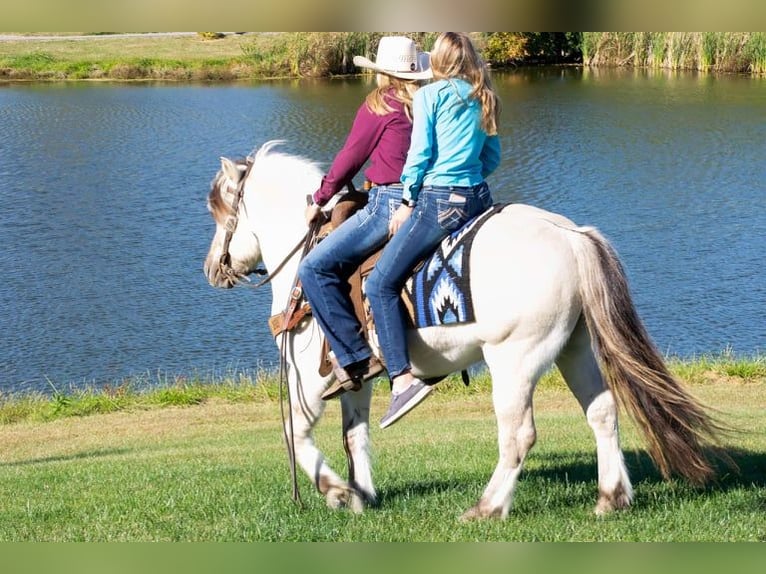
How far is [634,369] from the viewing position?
525cm

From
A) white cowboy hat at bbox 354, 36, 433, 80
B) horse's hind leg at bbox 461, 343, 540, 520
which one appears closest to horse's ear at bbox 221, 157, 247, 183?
white cowboy hat at bbox 354, 36, 433, 80

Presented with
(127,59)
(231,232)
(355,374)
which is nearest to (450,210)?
(355,374)

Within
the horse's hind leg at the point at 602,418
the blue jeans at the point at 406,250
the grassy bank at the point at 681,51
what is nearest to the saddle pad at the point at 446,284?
the blue jeans at the point at 406,250

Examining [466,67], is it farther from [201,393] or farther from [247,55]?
[247,55]

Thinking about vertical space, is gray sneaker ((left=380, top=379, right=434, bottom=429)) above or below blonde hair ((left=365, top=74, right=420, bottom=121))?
below

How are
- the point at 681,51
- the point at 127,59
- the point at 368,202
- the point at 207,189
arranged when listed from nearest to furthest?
1. the point at 368,202
2. the point at 207,189
3. the point at 681,51
4. the point at 127,59

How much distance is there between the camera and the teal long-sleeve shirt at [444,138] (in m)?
5.00

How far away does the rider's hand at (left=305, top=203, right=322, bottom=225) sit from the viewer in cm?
586

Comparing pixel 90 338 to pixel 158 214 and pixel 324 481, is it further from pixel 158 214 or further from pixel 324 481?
pixel 324 481

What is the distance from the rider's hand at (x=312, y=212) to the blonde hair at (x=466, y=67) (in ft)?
3.83

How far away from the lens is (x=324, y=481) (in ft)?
19.9

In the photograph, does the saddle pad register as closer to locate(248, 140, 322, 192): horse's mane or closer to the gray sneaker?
the gray sneaker

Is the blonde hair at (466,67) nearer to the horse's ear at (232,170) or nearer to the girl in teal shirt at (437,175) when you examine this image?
the girl in teal shirt at (437,175)

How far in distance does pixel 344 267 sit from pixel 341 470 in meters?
2.64
